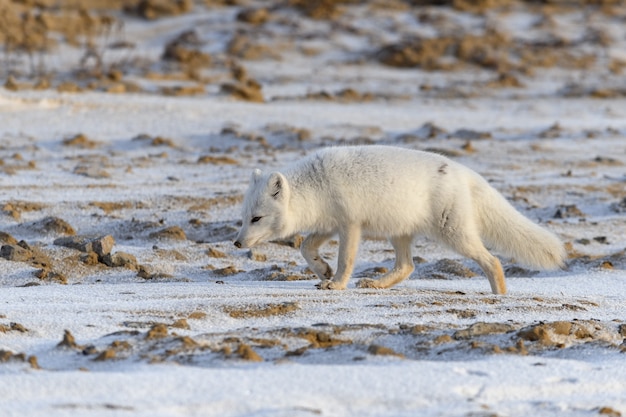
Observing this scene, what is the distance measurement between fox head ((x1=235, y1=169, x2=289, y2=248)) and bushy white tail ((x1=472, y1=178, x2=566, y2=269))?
45.1 inches

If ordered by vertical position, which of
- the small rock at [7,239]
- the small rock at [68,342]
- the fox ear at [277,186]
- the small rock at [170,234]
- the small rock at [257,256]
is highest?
the fox ear at [277,186]

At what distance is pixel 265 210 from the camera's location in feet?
21.5

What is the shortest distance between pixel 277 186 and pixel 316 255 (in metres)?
0.53

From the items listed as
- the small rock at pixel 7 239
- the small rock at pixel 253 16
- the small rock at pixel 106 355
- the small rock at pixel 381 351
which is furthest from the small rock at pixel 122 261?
the small rock at pixel 253 16

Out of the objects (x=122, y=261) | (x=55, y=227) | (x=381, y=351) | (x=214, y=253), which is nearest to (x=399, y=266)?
(x=214, y=253)

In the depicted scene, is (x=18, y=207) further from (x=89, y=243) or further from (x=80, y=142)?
(x=80, y=142)

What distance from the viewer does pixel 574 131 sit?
13.0m

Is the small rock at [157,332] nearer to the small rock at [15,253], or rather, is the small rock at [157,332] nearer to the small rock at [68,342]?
the small rock at [68,342]

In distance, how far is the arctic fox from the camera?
21.0 ft

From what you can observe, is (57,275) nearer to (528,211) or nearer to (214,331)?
(214,331)

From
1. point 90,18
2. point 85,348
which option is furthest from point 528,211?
point 90,18

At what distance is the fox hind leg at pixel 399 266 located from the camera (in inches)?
262

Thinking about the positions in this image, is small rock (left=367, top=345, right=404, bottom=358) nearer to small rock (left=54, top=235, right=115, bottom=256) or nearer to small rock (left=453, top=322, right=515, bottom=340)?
small rock (left=453, top=322, right=515, bottom=340)

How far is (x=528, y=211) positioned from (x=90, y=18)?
38.6 feet
